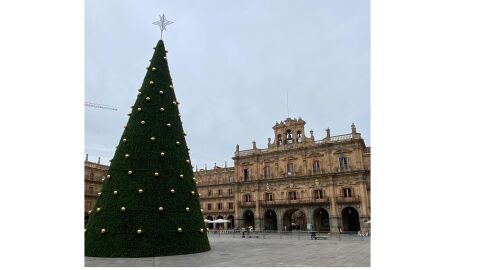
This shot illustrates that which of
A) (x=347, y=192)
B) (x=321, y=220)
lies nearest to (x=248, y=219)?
(x=321, y=220)

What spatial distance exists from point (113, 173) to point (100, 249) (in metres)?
3.06

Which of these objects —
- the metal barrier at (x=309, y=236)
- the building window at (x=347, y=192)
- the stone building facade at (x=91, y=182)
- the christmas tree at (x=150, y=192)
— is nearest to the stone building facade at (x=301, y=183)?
the building window at (x=347, y=192)

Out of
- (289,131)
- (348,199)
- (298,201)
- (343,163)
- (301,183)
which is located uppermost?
(289,131)

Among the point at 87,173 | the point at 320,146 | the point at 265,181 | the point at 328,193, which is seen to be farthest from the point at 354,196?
the point at 87,173

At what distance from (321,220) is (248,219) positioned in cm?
1110

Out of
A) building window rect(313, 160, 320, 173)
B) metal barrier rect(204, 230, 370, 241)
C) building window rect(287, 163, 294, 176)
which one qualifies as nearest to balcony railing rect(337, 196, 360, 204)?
metal barrier rect(204, 230, 370, 241)

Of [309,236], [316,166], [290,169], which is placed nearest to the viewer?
[309,236]

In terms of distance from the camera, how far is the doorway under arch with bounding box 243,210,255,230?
4895 cm

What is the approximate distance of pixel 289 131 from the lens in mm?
46938

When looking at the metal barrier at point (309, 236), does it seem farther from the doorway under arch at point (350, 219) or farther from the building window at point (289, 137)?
the building window at point (289, 137)

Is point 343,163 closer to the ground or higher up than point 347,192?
higher up

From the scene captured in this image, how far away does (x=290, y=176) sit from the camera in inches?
1759

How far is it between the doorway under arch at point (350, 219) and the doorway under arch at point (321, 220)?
7.95ft

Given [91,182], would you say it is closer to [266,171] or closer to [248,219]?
[248,219]
